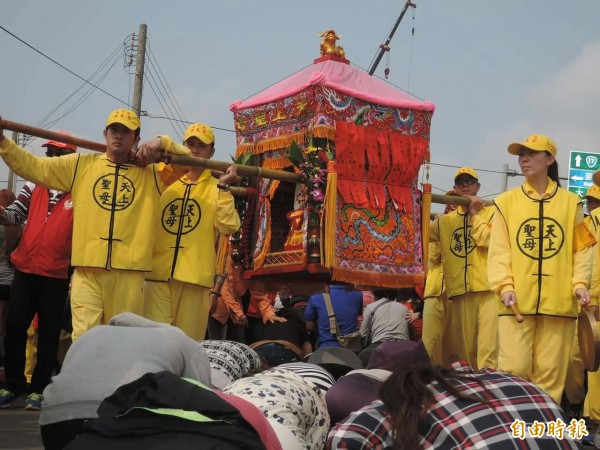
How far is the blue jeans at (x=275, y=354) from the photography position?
7061mm

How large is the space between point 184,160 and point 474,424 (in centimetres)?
437

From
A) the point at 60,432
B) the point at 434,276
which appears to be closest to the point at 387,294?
the point at 434,276

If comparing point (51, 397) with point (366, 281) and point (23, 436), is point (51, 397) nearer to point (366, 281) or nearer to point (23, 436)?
point (23, 436)

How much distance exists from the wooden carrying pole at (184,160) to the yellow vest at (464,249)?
181 cm

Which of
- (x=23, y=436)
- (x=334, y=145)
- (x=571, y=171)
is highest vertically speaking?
(x=571, y=171)

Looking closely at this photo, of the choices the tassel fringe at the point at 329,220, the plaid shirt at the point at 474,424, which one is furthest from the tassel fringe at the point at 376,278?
the plaid shirt at the point at 474,424

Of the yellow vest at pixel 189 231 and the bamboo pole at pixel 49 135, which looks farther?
the yellow vest at pixel 189 231

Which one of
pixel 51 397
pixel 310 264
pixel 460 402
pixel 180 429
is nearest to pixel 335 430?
pixel 460 402

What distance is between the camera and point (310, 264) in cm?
791

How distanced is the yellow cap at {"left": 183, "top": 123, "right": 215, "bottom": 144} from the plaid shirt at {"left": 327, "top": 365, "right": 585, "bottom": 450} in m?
4.87

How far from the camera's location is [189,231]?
7223 millimetres

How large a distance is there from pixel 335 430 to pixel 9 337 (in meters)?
5.04

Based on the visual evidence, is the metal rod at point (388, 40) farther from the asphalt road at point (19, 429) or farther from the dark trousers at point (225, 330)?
the asphalt road at point (19, 429)

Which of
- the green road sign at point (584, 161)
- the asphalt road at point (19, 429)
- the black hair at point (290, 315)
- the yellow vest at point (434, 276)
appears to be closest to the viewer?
→ the asphalt road at point (19, 429)
